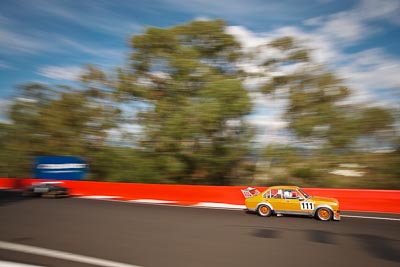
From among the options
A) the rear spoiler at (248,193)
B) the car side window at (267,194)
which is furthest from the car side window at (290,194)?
the rear spoiler at (248,193)

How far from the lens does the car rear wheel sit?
30.9 ft

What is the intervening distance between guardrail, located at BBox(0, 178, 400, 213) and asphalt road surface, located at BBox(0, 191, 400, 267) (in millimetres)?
972

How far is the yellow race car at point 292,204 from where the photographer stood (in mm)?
9453

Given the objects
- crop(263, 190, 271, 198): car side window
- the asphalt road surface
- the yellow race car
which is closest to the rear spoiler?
the yellow race car

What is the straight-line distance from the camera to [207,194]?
1403cm

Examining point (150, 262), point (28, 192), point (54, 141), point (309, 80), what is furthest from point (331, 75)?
point (54, 141)

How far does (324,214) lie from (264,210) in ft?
6.37

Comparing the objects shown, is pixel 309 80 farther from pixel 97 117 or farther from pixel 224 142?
pixel 97 117

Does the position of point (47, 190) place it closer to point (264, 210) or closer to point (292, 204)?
point (264, 210)

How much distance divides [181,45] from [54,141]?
613 inches

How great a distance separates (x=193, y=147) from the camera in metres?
20.5

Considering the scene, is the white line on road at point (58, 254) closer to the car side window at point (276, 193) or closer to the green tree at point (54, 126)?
the car side window at point (276, 193)

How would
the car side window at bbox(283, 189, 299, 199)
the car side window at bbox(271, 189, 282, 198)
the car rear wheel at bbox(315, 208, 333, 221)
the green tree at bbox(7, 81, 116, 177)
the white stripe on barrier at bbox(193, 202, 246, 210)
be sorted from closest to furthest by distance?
the car rear wheel at bbox(315, 208, 333, 221), the car side window at bbox(283, 189, 299, 199), the car side window at bbox(271, 189, 282, 198), the white stripe on barrier at bbox(193, 202, 246, 210), the green tree at bbox(7, 81, 116, 177)

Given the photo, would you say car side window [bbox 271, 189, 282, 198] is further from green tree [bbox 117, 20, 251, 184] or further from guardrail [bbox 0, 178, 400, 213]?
green tree [bbox 117, 20, 251, 184]
